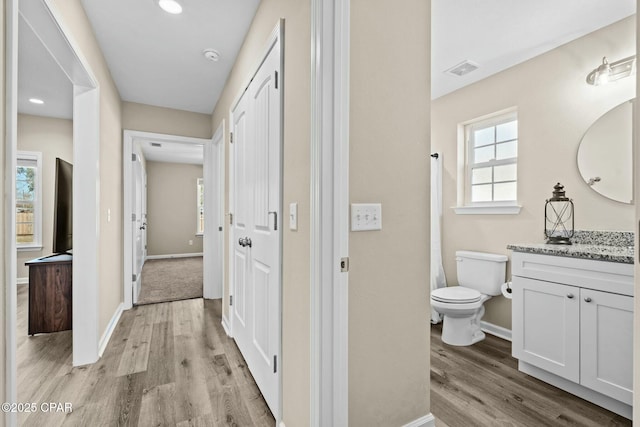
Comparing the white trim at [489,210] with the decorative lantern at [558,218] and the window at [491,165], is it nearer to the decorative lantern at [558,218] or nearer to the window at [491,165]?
the window at [491,165]

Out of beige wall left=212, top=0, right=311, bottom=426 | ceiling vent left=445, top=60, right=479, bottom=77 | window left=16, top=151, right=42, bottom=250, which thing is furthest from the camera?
window left=16, top=151, right=42, bottom=250

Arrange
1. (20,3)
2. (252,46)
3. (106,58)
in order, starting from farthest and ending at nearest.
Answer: (106,58) < (252,46) < (20,3)

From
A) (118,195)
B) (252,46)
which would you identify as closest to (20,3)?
(252,46)

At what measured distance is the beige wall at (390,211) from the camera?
1.20 meters

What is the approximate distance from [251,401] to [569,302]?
201 cm

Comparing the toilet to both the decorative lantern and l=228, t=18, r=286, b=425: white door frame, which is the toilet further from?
l=228, t=18, r=286, b=425: white door frame

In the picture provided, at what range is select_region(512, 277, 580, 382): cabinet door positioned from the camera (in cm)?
182

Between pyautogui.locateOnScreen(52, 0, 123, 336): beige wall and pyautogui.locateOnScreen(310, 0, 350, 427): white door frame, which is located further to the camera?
pyautogui.locateOnScreen(52, 0, 123, 336): beige wall

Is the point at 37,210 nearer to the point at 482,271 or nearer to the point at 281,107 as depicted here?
the point at 281,107

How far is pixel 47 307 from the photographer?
269 cm

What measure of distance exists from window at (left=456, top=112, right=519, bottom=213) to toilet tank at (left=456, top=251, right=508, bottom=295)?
0.44 m

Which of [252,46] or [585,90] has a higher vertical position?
[252,46]

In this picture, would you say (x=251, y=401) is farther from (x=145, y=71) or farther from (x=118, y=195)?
(x=145, y=71)

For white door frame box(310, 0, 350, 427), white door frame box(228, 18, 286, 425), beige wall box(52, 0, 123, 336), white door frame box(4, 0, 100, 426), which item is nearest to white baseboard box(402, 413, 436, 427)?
white door frame box(310, 0, 350, 427)
